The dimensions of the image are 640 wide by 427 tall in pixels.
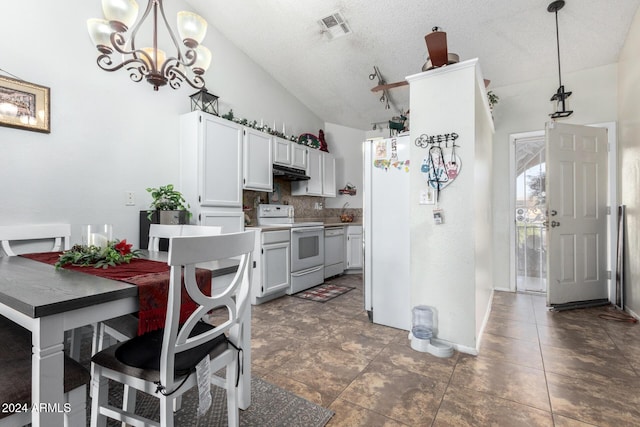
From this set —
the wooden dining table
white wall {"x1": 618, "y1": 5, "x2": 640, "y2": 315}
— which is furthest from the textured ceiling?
the wooden dining table

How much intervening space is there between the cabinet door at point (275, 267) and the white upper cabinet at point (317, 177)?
1299mm

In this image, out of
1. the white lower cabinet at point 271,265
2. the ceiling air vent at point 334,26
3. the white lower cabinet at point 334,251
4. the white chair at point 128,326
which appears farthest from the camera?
the white lower cabinet at point 334,251

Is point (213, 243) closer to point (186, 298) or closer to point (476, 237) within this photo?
point (186, 298)

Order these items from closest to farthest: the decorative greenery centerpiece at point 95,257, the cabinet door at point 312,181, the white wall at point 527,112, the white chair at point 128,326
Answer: the white chair at point 128,326, the decorative greenery centerpiece at point 95,257, the white wall at point 527,112, the cabinet door at point 312,181

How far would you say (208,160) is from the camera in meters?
3.18

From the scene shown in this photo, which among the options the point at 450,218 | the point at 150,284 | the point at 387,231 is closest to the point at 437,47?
the point at 450,218

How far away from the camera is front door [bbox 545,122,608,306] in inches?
131

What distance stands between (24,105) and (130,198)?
989 millimetres

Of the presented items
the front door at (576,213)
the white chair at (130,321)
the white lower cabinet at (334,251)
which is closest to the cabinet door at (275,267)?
the white lower cabinet at (334,251)

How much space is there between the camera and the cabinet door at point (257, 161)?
3584 millimetres

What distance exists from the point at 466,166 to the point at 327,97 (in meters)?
3.11

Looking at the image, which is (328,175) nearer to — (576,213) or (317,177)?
(317,177)

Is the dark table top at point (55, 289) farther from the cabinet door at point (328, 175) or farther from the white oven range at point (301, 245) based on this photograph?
the cabinet door at point (328, 175)

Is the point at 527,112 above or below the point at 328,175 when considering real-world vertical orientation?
above
